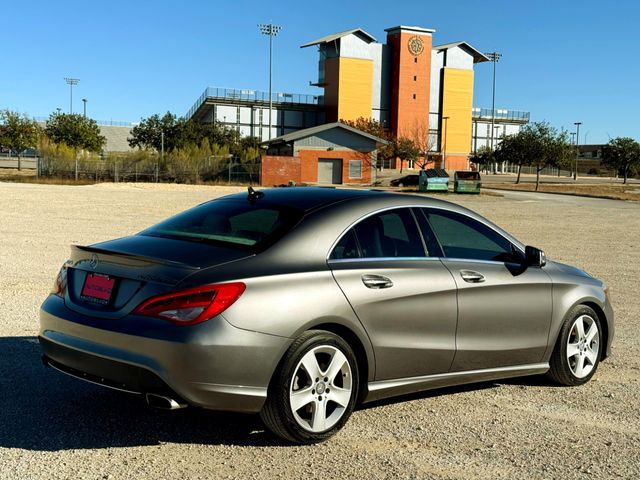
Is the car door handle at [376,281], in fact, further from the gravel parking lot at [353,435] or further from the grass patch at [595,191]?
the grass patch at [595,191]

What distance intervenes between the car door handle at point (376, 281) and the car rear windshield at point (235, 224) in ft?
1.93

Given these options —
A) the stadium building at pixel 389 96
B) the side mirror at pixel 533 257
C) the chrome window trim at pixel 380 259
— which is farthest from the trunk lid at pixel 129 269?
the stadium building at pixel 389 96

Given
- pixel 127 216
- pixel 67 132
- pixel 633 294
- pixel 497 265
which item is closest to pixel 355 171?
pixel 67 132

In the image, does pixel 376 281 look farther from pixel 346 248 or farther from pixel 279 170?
pixel 279 170

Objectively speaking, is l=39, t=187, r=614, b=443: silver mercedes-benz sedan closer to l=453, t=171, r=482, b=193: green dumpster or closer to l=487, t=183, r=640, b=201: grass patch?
l=453, t=171, r=482, b=193: green dumpster

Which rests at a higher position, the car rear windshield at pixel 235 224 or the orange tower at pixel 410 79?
the orange tower at pixel 410 79

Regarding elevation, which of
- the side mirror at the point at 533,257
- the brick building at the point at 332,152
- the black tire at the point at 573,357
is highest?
the brick building at the point at 332,152

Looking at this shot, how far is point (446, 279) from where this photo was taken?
5547mm

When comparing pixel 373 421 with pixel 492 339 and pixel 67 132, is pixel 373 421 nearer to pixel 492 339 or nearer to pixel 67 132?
pixel 492 339

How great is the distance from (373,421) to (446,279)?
3.64 feet

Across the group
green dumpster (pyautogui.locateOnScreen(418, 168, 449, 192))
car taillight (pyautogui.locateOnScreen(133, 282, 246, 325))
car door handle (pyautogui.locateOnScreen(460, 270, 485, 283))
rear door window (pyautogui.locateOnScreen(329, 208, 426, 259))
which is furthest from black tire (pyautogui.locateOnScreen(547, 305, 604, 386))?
green dumpster (pyautogui.locateOnScreen(418, 168, 449, 192))

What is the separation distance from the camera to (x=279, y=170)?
212 feet

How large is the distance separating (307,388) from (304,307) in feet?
1.66

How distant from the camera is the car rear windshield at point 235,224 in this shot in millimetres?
5020
